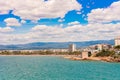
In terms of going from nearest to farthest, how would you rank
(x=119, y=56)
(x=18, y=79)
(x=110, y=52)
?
1. (x=18, y=79)
2. (x=119, y=56)
3. (x=110, y=52)

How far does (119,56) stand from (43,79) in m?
76.4

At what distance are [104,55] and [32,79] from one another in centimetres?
9308

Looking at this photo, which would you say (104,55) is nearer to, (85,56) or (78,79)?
(85,56)

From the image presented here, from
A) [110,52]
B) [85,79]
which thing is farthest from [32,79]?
[110,52]

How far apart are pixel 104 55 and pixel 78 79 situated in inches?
3551

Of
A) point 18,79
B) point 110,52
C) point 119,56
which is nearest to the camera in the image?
point 18,79

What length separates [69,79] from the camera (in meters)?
51.2

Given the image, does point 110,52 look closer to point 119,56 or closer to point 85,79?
point 119,56

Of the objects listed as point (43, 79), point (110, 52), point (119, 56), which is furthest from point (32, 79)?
point (110, 52)

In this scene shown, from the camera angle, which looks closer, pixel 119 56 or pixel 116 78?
pixel 116 78

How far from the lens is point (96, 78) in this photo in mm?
52656

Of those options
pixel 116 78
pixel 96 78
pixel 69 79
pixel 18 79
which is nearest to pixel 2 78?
pixel 18 79

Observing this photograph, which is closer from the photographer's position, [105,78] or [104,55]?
[105,78]

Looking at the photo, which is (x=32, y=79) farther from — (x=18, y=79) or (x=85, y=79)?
(x=85, y=79)
